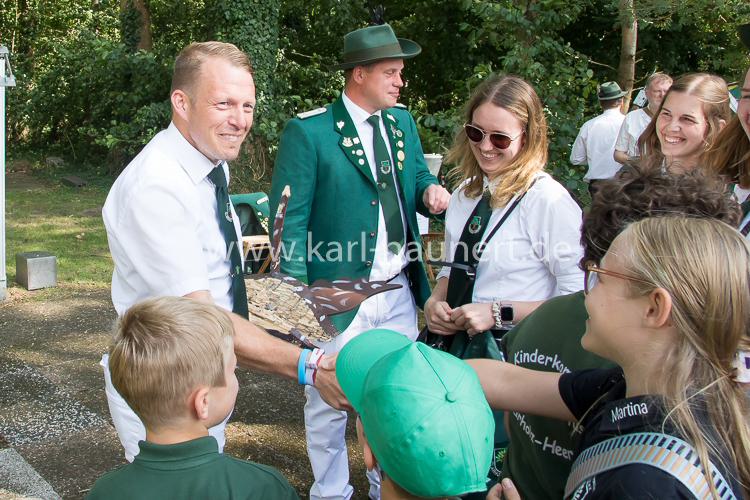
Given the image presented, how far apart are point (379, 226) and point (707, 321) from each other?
236 centimetres

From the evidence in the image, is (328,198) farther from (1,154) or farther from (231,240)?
(1,154)

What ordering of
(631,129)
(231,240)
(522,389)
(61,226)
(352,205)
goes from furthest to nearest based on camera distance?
1. (61,226)
2. (631,129)
3. (352,205)
4. (231,240)
5. (522,389)

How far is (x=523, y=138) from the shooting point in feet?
9.87

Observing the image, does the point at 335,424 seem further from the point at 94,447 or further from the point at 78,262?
the point at 78,262

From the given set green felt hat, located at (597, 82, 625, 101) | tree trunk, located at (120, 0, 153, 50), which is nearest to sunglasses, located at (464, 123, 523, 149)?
green felt hat, located at (597, 82, 625, 101)

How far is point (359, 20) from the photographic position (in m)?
13.4

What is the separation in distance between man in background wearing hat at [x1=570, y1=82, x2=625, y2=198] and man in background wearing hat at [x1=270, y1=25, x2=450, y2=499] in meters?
4.44

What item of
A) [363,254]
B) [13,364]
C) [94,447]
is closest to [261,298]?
[363,254]

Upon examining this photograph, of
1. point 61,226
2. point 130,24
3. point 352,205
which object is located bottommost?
point 61,226

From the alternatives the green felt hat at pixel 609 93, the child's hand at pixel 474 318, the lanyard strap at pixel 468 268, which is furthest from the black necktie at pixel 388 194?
the green felt hat at pixel 609 93

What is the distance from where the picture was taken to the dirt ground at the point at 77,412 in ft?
12.8

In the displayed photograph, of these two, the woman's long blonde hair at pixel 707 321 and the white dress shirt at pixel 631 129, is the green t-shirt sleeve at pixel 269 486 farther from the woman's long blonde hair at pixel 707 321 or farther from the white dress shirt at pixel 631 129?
the white dress shirt at pixel 631 129

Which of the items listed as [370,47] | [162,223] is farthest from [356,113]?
[162,223]

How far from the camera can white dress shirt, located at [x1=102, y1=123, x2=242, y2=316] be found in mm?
2311
